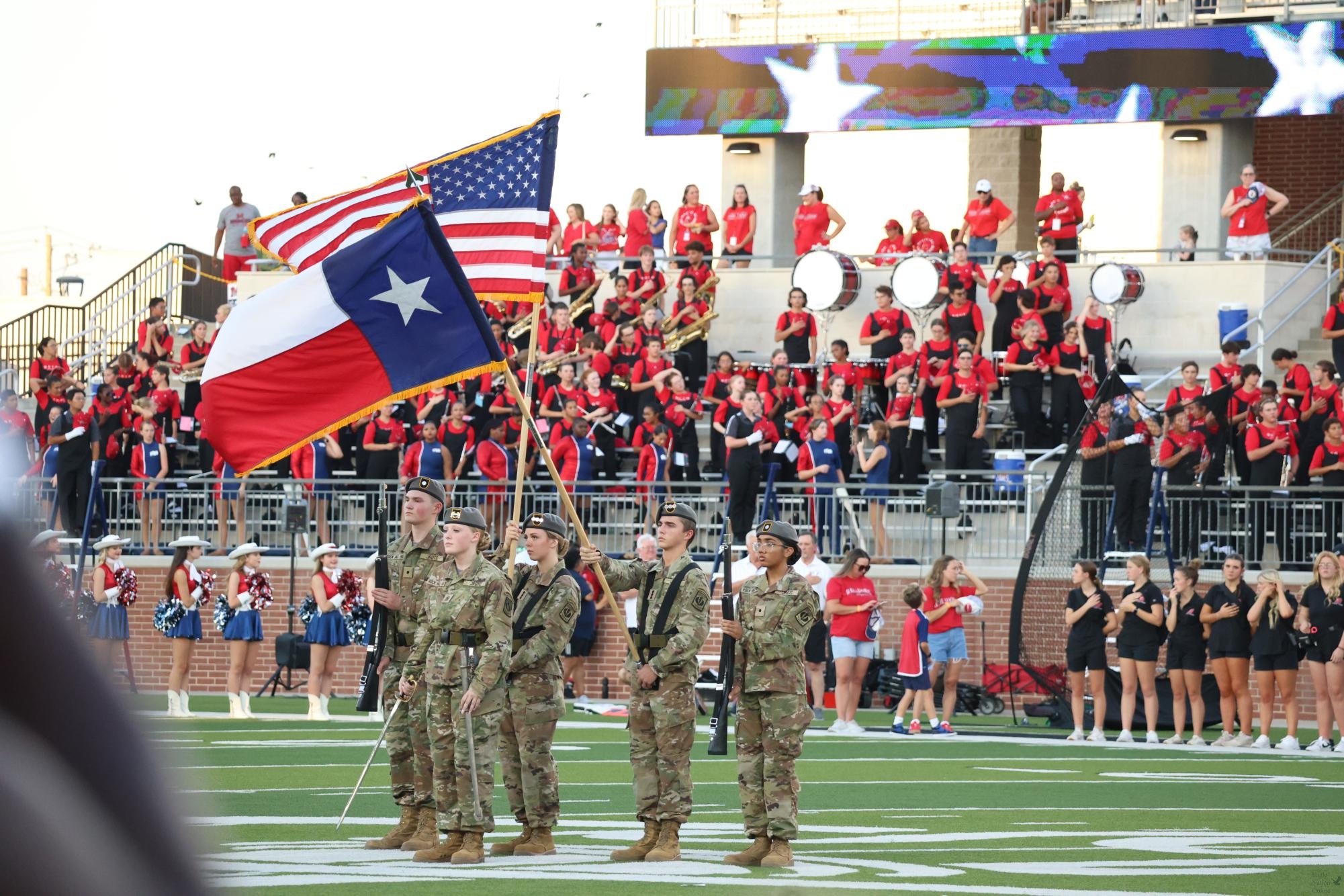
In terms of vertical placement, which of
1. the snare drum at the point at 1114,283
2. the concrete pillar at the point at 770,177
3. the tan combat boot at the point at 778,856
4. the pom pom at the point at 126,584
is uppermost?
the concrete pillar at the point at 770,177

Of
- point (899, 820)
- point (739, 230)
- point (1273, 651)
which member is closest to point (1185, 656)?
point (1273, 651)

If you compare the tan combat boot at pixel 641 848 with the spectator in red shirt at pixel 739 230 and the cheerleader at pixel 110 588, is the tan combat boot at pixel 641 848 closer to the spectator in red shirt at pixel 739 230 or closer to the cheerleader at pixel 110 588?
the cheerleader at pixel 110 588

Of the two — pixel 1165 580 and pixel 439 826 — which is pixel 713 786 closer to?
pixel 439 826

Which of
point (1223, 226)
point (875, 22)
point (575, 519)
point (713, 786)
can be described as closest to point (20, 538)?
point (575, 519)

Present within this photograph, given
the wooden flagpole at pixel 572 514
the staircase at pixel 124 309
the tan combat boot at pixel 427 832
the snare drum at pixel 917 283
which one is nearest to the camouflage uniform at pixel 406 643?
Result: the tan combat boot at pixel 427 832

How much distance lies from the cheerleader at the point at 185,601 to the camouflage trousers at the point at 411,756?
9.24m

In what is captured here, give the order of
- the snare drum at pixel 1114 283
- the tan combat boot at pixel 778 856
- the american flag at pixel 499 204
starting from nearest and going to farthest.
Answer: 1. the tan combat boot at pixel 778 856
2. the american flag at pixel 499 204
3. the snare drum at pixel 1114 283

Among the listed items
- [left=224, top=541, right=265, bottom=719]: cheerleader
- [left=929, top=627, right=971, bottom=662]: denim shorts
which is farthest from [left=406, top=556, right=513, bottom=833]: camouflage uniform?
[left=224, top=541, right=265, bottom=719]: cheerleader

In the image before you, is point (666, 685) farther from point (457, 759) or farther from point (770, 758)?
point (457, 759)

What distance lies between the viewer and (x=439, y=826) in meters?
10.3

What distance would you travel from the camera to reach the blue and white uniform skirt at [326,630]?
2042cm

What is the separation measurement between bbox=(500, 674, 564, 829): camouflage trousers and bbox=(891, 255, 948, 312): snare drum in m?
16.4

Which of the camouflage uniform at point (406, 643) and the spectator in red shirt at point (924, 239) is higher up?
the spectator in red shirt at point (924, 239)

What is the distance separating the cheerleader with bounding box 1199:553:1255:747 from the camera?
18.5 metres
